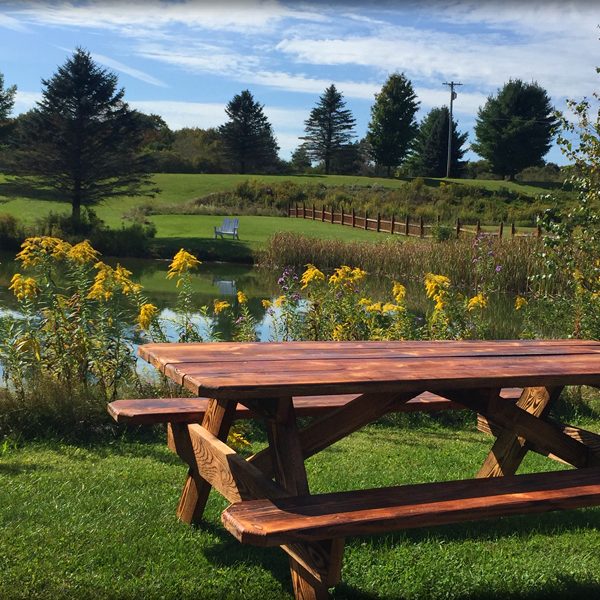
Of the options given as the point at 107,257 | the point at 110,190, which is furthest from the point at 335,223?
the point at 107,257

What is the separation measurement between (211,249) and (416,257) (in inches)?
420

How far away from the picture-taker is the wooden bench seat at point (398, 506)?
2.48 m

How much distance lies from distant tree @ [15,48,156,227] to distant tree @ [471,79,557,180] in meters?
38.0

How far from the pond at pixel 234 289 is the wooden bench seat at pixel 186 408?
5188mm

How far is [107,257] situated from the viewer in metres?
27.9

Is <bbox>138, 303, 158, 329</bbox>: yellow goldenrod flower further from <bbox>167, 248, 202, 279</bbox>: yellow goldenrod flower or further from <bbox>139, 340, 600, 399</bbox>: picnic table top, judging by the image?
<bbox>139, 340, 600, 399</bbox>: picnic table top

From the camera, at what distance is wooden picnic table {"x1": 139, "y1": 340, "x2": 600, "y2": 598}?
8.65 feet

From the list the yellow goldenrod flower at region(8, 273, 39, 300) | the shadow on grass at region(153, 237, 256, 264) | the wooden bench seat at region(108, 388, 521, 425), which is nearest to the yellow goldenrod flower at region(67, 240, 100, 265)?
the yellow goldenrod flower at region(8, 273, 39, 300)

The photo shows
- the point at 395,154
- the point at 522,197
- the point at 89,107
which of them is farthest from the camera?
the point at 395,154

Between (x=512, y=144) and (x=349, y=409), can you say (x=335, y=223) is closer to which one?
(x=512, y=144)

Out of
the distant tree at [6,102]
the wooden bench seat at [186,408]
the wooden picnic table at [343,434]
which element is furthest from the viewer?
the distant tree at [6,102]

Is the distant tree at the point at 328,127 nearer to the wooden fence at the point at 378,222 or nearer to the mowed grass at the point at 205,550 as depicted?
the wooden fence at the point at 378,222

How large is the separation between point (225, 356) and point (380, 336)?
4082 millimetres

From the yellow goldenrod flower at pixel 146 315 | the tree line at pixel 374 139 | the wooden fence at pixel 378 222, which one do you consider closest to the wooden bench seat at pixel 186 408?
the yellow goldenrod flower at pixel 146 315
